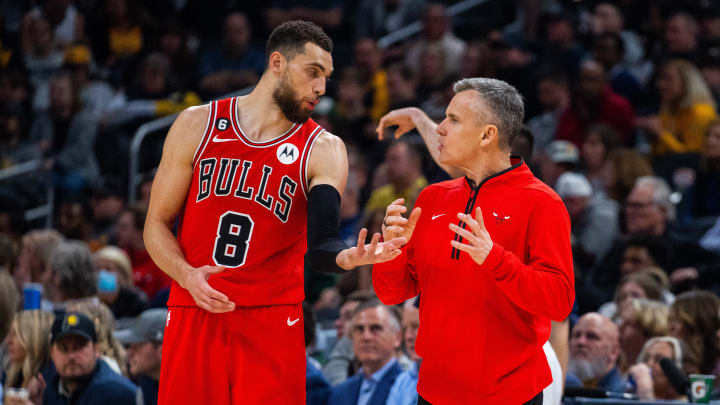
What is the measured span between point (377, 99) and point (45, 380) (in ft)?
20.0

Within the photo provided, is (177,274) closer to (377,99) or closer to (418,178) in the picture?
(418,178)

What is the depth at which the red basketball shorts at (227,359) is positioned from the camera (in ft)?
14.4

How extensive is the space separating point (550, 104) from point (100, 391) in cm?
639

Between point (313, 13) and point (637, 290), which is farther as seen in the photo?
point (313, 13)

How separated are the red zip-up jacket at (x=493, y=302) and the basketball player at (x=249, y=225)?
0.45m

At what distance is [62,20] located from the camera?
1316 cm

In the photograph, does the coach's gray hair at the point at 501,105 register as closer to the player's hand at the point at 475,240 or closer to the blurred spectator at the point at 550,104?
the player's hand at the point at 475,240

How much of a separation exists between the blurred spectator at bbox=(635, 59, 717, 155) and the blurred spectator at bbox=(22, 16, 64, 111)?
6.88 m

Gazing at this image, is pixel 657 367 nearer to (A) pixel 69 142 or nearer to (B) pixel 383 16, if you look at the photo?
(A) pixel 69 142

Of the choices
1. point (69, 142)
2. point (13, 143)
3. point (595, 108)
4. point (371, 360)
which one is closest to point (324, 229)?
point (371, 360)

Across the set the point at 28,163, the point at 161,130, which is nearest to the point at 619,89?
the point at 161,130

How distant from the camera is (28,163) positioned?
38.7 ft

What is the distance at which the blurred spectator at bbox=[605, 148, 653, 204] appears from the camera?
9516 millimetres

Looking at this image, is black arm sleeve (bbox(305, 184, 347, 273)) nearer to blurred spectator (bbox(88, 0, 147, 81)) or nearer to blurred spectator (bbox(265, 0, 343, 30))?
blurred spectator (bbox(265, 0, 343, 30))
